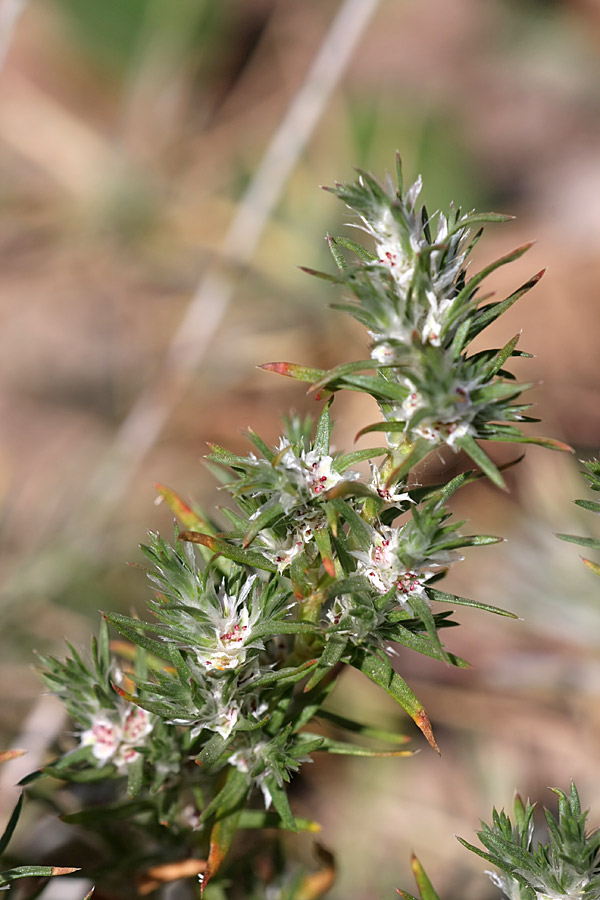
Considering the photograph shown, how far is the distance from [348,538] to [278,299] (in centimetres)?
354

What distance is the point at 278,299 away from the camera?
4566 mm

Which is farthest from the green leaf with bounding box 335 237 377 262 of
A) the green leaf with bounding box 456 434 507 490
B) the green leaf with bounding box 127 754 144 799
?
the green leaf with bounding box 127 754 144 799

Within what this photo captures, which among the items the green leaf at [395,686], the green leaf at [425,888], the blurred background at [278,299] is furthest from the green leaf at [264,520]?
the blurred background at [278,299]

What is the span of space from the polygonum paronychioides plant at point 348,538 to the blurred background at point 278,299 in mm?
1079

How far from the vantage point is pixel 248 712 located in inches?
46.8

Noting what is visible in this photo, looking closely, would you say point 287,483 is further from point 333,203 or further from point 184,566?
point 333,203

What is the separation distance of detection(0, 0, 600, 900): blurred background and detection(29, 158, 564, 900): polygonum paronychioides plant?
1.08 meters

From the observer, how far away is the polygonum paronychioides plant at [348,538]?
1.05 meters

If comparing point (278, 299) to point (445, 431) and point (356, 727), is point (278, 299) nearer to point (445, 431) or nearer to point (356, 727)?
point (356, 727)

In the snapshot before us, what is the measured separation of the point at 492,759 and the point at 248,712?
2.08 metres

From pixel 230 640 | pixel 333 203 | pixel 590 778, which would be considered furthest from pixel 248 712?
pixel 333 203

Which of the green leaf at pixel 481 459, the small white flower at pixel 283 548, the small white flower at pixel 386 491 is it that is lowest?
the small white flower at pixel 283 548

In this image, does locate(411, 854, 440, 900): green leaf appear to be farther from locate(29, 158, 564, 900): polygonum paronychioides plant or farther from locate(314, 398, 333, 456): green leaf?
locate(314, 398, 333, 456): green leaf

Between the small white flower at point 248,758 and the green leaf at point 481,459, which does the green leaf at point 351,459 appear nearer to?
the green leaf at point 481,459
